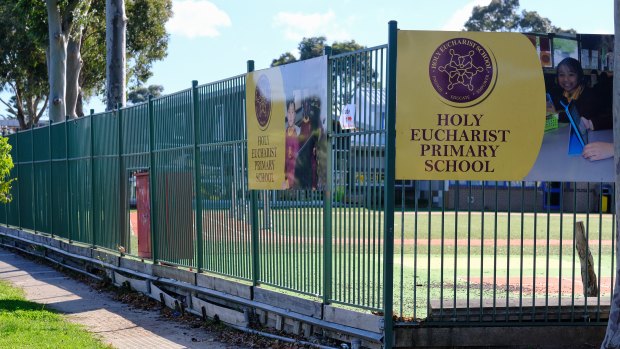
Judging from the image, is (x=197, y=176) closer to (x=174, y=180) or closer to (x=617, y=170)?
(x=174, y=180)

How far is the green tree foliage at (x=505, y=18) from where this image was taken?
67500mm

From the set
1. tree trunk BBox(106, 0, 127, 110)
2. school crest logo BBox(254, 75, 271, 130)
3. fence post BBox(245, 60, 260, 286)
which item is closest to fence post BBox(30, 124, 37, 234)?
tree trunk BBox(106, 0, 127, 110)

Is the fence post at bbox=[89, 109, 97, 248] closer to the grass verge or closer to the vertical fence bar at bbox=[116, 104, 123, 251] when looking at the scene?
the vertical fence bar at bbox=[116, 104, 123, 251]

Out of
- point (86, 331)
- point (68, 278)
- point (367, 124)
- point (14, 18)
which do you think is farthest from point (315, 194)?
point (14, 18)

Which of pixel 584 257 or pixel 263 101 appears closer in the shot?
pixel 584 257

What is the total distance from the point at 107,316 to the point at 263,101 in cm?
422

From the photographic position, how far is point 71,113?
3350cm

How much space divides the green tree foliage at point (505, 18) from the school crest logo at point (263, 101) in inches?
2351

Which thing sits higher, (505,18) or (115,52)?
(505,18)

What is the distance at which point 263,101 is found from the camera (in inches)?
403

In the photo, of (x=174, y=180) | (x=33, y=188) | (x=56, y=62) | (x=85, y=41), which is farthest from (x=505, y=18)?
(x=174, y=180)

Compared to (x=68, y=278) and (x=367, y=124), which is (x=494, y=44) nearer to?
(x=367, y=124)

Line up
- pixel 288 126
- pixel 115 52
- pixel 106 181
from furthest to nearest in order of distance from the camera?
pixel 115 52, pixel 106 181, pixel 288 126

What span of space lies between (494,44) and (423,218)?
94.8ft
